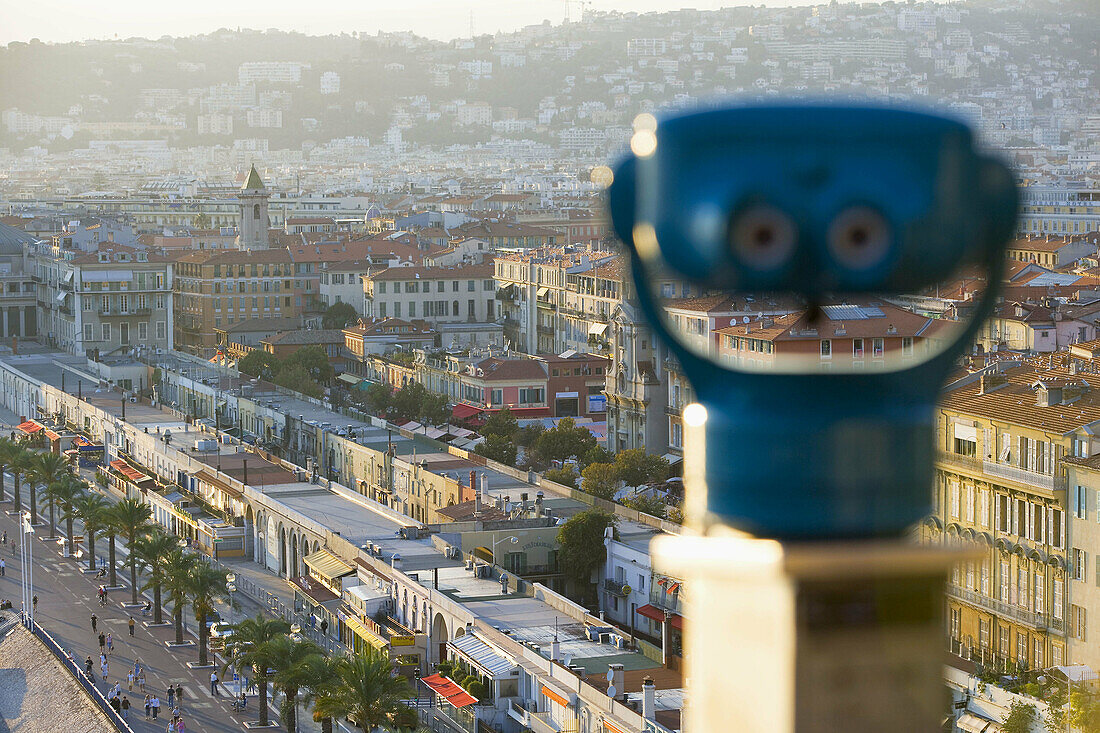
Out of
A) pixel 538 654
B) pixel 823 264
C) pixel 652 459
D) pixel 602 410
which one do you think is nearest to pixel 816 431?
pixel 823 264

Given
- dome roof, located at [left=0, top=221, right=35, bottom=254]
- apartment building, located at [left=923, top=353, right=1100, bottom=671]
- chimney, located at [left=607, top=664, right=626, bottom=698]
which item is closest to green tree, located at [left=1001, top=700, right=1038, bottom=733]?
chimney, located at [left=607, top=664, right=626, bottom=698]

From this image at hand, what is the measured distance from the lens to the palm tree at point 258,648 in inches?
713

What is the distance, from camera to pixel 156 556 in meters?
22.8

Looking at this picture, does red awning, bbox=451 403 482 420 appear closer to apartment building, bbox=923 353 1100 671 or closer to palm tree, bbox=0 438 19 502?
palm tree, bbox=0 438 19 502

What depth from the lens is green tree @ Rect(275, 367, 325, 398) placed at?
41750mm

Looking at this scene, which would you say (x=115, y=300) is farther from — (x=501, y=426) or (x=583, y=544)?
(x=583, y=544)

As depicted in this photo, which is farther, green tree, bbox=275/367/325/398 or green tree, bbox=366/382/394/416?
green tree, bbox=275/367/325/398

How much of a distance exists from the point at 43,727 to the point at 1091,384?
11.8 metres

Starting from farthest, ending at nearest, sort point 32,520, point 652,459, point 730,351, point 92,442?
point 92,442
point 32,520
point 652,459
point 730,351

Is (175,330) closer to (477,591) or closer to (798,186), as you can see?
(477,591)

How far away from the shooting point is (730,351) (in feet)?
6.97

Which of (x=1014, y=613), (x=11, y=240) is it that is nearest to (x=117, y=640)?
(x=1014, y=613)

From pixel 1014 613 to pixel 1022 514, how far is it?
108cm

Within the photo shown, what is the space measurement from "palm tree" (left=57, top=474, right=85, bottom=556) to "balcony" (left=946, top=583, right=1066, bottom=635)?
13766 mm
